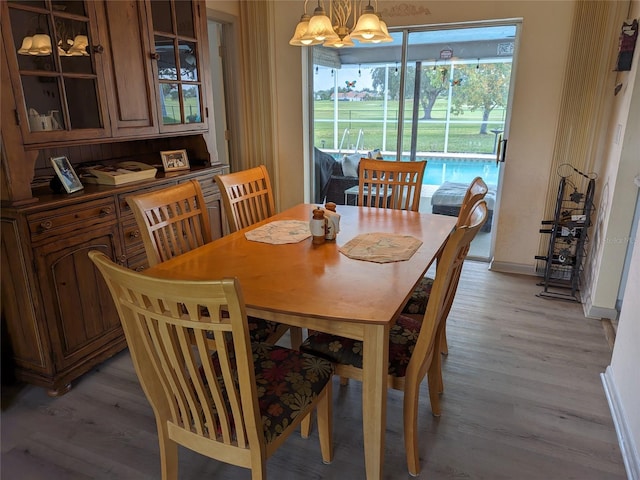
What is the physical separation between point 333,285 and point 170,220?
2.89 feet

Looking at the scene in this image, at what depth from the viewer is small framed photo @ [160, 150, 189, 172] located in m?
3.16

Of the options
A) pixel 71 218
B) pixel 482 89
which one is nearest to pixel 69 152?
pixel 71 218

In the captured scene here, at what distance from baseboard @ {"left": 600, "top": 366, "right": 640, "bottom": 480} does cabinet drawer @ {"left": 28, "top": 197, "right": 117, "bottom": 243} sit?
2.66 meters

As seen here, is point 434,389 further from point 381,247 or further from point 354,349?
point 381,247

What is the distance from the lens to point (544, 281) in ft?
11.7

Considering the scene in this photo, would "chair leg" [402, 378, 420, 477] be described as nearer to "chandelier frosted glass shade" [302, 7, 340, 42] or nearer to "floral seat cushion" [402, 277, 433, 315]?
"floral seat cushion" [402, 277, 433, 315]

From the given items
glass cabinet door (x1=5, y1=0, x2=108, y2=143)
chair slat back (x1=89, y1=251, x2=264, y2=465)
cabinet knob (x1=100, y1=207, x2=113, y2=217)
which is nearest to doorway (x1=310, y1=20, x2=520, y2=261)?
glass cabinet door (x1=5, y1=0, x2=108, y2=143)

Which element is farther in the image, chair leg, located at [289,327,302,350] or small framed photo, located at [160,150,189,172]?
small framed photo, located at [160,150,189,172]

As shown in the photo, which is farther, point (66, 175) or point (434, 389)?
point (66, 175)

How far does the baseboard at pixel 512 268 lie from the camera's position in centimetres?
377

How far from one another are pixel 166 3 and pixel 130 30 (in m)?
0.43

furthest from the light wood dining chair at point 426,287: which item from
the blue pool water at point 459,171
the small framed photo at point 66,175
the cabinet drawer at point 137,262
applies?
the blue pool water at point 459,171

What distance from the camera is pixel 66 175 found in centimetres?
240

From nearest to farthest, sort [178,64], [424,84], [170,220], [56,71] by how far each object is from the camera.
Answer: [170,220]
[56,71]
[178,64]
[424,84]
